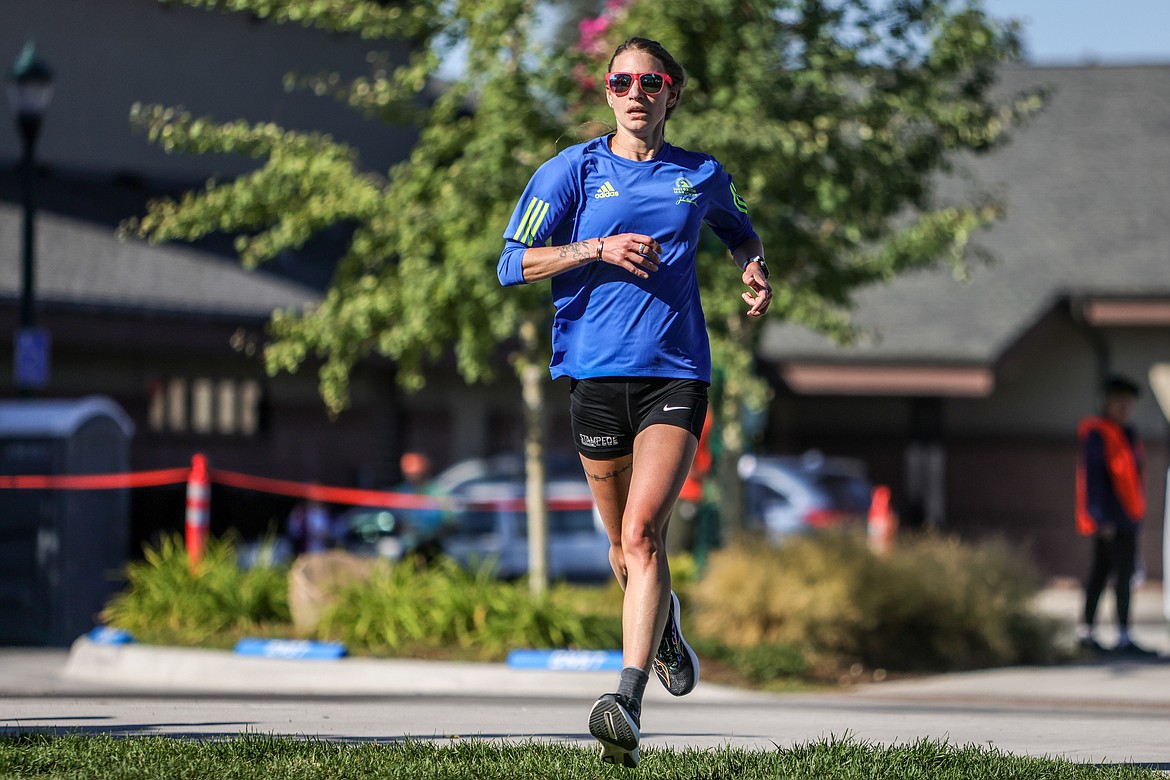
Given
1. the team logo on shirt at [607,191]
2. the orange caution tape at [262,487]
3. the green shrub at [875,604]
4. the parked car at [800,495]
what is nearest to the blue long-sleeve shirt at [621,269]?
the team logo on shirt at [607,191]

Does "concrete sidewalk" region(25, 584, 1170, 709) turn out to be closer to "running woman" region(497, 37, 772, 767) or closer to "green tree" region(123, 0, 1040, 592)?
"green tree" region(123, 0, 1040, 592)

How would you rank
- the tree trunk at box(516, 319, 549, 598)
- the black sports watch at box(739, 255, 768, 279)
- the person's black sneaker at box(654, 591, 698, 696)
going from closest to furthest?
the black sports watch at box(739, 255, 768, 279), the person's black sneaker at box(654, 591, 698, 696), the tree trunk at box(516, 319, 549, 598)

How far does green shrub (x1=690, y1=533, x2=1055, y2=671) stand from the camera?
11.8m

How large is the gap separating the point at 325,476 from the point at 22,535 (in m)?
8.60

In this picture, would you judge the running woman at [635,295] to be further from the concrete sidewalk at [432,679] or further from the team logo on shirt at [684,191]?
the concrete sidewalk at [432,679]

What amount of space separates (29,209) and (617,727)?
1075 cm

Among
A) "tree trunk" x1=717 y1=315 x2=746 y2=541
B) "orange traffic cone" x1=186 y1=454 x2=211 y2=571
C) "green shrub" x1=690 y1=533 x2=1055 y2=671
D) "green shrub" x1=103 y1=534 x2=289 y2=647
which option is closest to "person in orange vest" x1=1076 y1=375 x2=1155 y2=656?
"green shrub" x1=690 y1=533 x2=1055 y2=671

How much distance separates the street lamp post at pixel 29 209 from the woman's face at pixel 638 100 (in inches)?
379

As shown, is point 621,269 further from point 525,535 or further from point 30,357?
point 525,535

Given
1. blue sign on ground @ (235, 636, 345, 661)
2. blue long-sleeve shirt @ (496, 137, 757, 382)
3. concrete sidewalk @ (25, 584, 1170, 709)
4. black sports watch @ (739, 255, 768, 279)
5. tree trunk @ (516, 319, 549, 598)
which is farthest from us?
tree trunk @ (516, 319, 549, 598)

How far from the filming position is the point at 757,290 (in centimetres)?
579

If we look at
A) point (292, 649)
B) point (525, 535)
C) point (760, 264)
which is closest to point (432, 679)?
point (292, 649)

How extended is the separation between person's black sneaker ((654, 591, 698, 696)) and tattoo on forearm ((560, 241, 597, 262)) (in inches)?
50.3

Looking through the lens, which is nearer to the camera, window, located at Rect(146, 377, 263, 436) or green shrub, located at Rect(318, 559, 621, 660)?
green shrub, located at Rect(318, 559, 621, 660)
